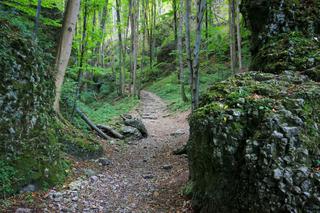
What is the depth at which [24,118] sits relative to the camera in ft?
17.3

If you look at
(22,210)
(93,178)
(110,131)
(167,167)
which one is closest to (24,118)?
(22,210)

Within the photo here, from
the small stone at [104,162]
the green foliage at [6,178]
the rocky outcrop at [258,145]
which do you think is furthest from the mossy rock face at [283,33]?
the green foliage at [6,178]

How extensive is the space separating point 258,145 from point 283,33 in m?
4.49

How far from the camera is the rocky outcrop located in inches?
129

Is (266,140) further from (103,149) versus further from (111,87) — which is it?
(111,87)

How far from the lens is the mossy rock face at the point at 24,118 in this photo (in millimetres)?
4871

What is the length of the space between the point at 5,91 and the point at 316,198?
516 cm

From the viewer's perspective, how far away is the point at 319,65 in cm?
556

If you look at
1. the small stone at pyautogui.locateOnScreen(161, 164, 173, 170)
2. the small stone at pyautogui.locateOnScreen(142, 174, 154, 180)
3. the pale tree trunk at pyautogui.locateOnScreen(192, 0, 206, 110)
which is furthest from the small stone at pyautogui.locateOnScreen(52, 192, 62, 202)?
the pale tree trunk at pyautogui.locateOnScreen(192, 0, 206, 110)

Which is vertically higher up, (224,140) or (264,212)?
(224,140)

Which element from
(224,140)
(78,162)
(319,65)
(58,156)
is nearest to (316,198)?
(224,140)

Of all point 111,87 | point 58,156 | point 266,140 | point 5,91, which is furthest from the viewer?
point 111,87

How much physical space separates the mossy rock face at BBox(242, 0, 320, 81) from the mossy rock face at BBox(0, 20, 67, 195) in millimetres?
5039

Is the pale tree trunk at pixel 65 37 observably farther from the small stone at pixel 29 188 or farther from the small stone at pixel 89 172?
the small stone at pixel 29 188
